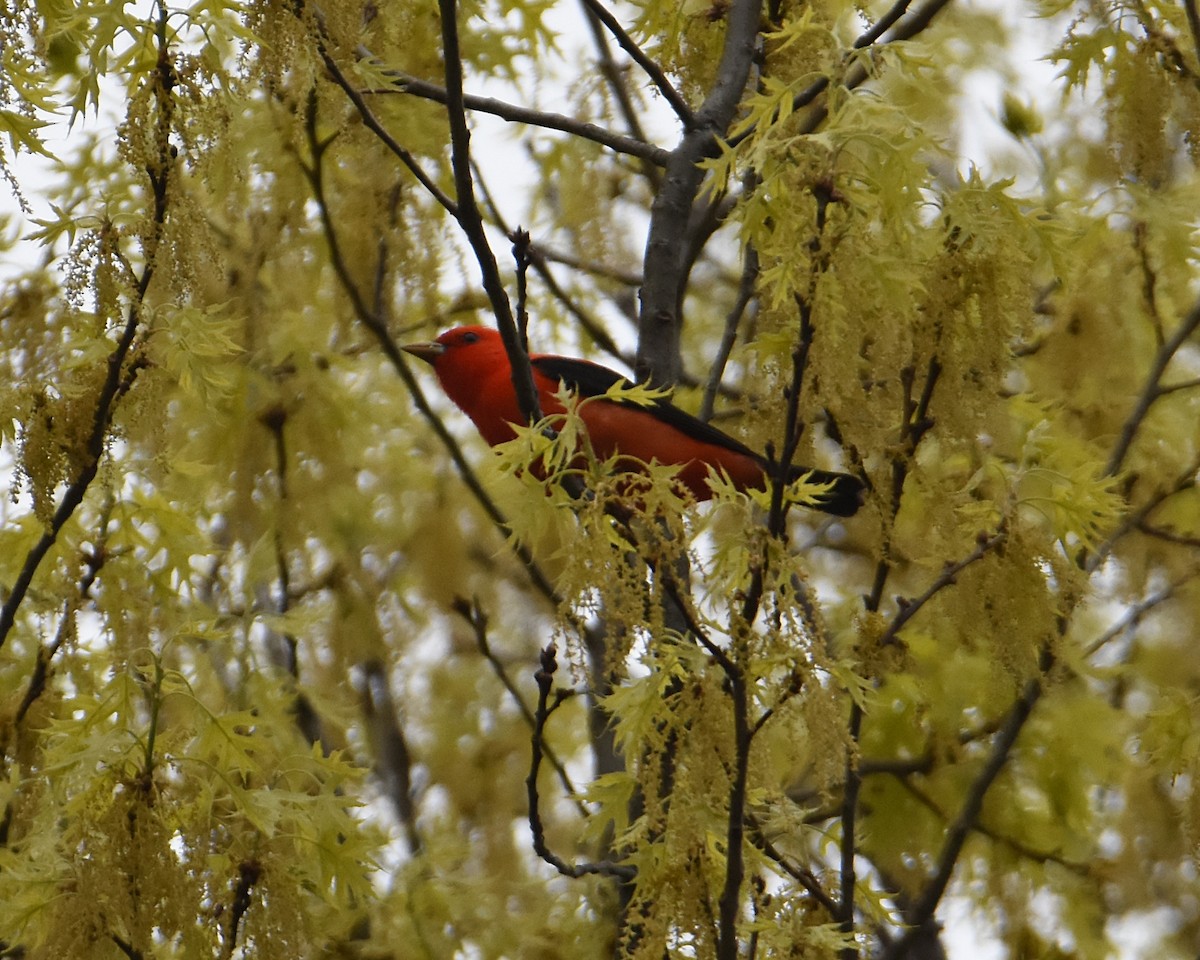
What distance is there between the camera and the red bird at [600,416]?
476 centimetres

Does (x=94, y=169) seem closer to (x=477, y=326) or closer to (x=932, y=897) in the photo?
(x=477, y=326)

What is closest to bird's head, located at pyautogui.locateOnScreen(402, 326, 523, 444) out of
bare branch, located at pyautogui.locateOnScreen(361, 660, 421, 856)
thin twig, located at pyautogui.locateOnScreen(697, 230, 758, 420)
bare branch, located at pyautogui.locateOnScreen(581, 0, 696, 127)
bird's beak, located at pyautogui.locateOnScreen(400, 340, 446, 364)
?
bird's beak, located at pyautogui.locateOnScreen(400, 340, 446, 364)

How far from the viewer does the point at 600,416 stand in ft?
17.5

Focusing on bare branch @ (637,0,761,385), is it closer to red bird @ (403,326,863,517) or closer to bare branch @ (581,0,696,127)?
bare branch @ (581,0,696,127)

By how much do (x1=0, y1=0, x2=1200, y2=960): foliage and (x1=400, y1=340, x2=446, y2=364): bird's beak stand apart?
0.15m

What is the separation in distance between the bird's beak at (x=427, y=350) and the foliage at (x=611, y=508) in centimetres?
15

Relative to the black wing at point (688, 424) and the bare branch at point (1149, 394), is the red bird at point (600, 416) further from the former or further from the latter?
the bare branch at point (1149, 394)

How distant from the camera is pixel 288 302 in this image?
17.8ft

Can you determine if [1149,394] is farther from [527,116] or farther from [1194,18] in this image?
[527,116]

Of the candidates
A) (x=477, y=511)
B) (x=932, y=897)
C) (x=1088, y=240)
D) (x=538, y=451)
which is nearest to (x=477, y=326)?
(x=477, y=511)

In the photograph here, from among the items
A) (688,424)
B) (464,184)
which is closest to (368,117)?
(464,184)

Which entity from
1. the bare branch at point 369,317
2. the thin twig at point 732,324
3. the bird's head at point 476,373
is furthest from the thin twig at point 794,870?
the bird's head at point 476,373

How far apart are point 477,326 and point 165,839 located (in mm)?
3501

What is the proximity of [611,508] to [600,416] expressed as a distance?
2685mm
